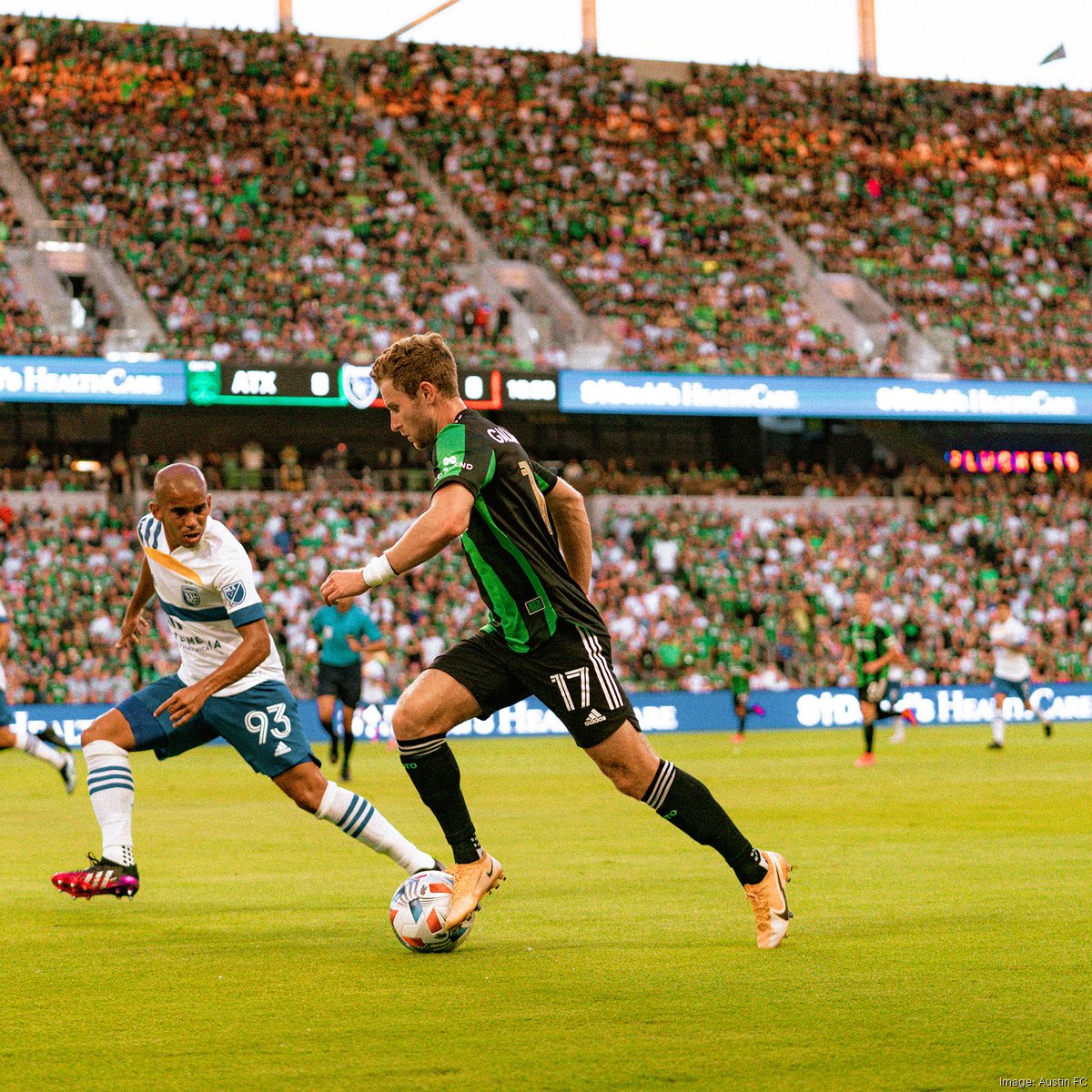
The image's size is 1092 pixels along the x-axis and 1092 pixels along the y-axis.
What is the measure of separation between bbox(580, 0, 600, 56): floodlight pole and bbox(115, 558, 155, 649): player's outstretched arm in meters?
38.5

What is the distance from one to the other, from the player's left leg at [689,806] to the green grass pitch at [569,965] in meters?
0.22

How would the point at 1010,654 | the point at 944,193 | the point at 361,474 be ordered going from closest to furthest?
the point at 1010,654
the point at 361,474
the point at 944,193

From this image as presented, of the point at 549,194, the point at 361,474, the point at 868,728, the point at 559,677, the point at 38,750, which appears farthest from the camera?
the point at 549,194

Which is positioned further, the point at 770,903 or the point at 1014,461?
the point at 1014,461

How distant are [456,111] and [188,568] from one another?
109 feet

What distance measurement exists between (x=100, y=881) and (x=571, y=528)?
9.34 feet

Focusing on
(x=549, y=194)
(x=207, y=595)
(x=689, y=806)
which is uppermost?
(x=549, y=194)

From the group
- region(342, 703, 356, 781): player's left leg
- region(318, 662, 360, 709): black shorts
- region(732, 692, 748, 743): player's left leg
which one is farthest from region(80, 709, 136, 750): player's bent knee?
region(732, 692, 748, 743): player's left leg

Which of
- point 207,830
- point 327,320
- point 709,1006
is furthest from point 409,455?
point 709,1006

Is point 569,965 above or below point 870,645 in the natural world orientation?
above

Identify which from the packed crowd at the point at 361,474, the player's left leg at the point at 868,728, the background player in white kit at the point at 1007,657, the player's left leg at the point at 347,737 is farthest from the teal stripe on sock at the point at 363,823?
the packed crowd at the point at 361,474

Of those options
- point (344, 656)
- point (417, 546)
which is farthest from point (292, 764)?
point (344, 656)

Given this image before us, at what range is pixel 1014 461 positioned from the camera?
40156 millimetres

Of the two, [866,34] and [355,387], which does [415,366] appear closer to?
[355,387]
